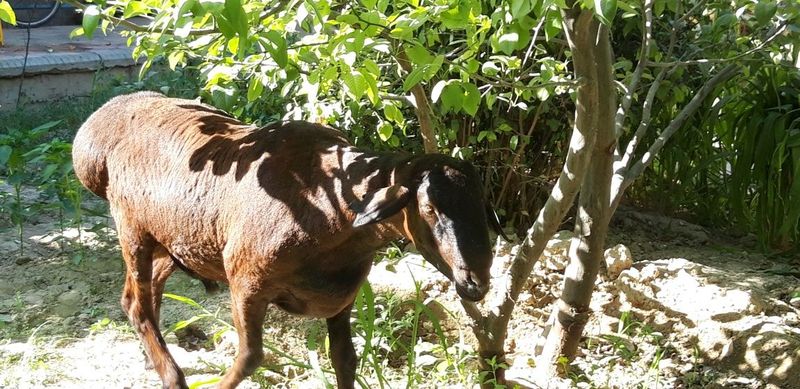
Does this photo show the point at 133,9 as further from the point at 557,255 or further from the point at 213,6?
the point at 557,255

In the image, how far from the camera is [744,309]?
473 cm

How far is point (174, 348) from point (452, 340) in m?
→ 1.37

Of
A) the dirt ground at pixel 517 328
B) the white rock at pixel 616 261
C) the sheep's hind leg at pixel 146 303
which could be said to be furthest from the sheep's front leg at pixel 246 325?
the white rock at pixel 616 261

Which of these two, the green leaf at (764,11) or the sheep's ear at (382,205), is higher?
the green leaf at (764,11)

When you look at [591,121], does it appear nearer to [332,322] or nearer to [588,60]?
[588,60]

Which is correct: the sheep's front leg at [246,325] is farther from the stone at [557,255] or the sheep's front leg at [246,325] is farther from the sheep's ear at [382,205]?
the stone at [557,255]

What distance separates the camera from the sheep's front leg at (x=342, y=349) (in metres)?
3.79

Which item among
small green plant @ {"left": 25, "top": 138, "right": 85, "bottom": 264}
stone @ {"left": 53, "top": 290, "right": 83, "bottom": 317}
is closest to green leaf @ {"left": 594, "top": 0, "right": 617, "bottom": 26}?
stone @ {"left": 53, "top": 290, "right": 83, "bottom": 317}

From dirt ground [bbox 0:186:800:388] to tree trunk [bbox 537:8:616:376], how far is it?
0.23m

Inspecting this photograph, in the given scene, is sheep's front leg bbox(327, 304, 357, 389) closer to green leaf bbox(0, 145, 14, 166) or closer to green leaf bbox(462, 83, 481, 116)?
green leaf bbox(462, 83, 481, 116)

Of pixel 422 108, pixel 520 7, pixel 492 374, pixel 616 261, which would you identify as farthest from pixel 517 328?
pixel 520 7

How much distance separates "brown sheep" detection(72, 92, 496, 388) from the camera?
2.98 metres

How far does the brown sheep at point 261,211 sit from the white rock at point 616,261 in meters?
1.83

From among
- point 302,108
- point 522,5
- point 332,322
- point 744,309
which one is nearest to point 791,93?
point 744,309
